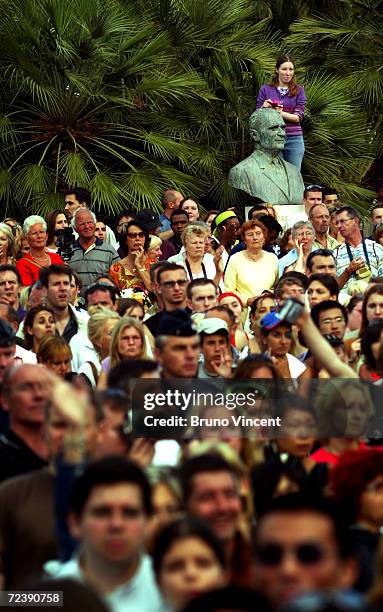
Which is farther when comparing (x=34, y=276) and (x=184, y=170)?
(x=184, y=170)

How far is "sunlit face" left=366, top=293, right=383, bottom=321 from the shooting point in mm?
10570

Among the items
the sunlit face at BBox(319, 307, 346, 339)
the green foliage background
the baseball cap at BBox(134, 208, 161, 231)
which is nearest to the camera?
the sunlit face at BBox(319, 307, 346, 339)

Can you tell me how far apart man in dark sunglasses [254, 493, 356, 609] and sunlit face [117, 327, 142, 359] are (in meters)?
4.33

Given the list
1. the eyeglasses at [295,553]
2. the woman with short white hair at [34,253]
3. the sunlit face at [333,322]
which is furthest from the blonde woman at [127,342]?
the eyeglasses at [295,553]

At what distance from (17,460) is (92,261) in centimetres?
778

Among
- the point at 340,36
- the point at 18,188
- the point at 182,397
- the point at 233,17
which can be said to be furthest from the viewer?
the point at 340,36

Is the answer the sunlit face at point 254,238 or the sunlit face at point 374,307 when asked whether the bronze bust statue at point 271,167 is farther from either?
the sunlit face at point 374,307

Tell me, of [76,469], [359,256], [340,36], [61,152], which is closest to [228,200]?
[61,152]

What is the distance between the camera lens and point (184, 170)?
20.4 meters

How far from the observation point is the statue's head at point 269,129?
18.5 m

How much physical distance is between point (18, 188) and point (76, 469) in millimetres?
13927

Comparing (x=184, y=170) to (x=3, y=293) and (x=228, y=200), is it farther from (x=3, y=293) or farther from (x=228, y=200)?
(x=3, y=293)

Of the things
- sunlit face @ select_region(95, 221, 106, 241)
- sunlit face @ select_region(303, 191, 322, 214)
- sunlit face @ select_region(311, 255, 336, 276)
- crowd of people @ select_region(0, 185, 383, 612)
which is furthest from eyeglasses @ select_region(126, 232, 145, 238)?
sunlit face @ select_region(303, 191, 322, 214)

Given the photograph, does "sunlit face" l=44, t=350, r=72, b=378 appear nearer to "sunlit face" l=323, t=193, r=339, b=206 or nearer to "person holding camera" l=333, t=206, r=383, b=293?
"person holding camera" l=333, t=206, r=383, b=293
